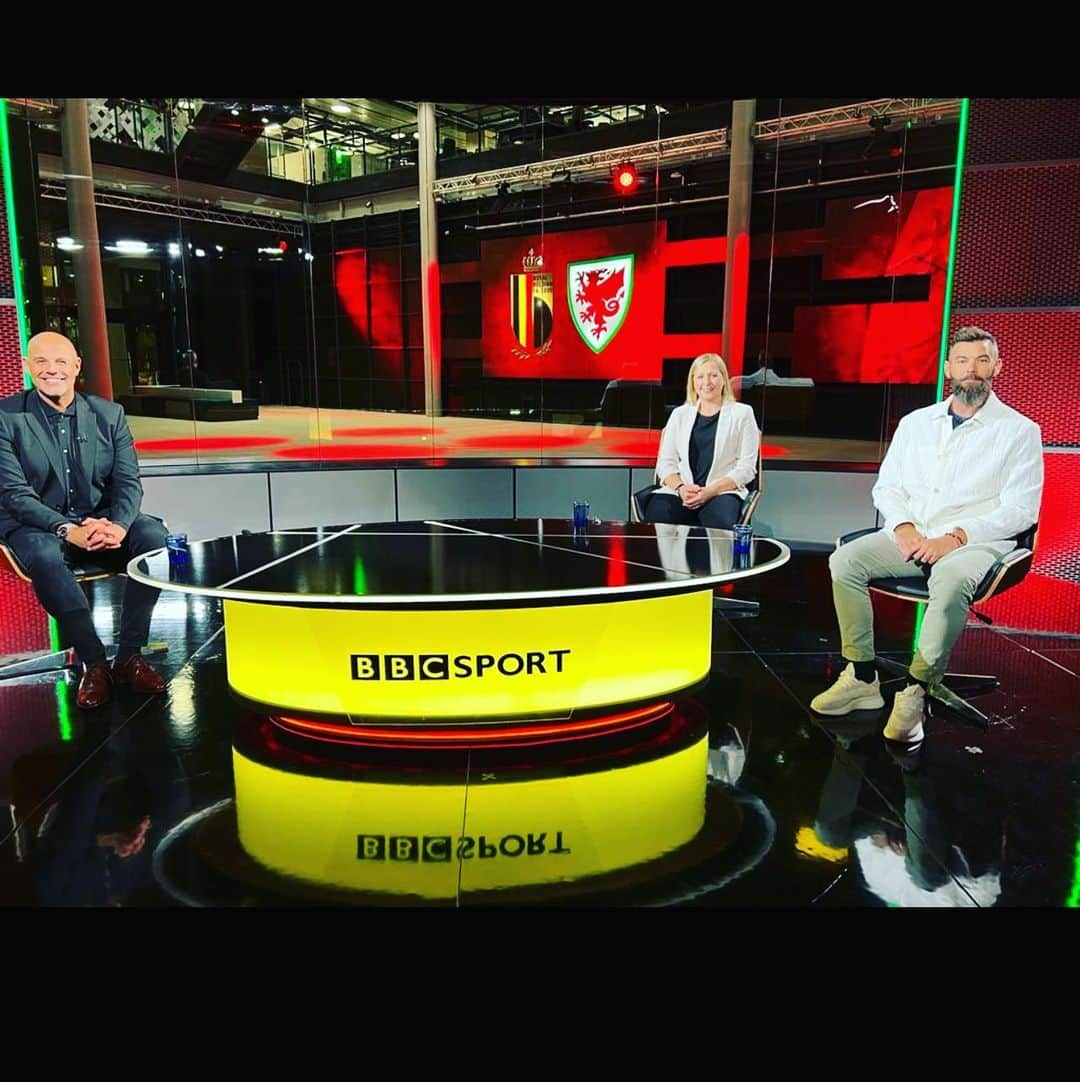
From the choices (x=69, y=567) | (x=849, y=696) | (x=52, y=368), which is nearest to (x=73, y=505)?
(x=69, y=567)

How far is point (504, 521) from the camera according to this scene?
11.4ft

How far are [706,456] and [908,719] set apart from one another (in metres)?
1.95

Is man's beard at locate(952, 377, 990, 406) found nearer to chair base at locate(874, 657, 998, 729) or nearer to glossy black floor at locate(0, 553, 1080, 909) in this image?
chair base at locate(874, 657, 998, 729)

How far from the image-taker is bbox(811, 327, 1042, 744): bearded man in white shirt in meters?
2.70

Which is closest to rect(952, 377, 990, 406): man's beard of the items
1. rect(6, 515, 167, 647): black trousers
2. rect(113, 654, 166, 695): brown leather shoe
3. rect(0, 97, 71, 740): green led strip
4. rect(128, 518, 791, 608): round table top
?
rect(128, 518, 791, 608): round table top

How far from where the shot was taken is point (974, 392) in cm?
290

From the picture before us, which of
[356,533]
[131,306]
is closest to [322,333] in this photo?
[131,306]

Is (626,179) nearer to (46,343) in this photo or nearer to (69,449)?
(46,343)

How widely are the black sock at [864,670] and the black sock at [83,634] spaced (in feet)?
9.11

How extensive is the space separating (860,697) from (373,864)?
1.84 m

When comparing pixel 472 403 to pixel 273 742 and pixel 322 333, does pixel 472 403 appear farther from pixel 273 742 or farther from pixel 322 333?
pixel 273 742

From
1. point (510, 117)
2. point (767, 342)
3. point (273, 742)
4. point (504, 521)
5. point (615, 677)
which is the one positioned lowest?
point (273, 742)

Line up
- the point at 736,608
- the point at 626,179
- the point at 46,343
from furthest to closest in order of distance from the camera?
the point at 626,179
the point at 736,608
the point at 46,343

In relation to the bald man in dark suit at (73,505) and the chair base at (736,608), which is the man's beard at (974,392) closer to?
the chair base at (736,608)
